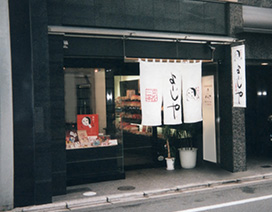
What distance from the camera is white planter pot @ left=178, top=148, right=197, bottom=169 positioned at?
1238cm

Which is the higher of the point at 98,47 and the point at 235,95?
the point at 98,47

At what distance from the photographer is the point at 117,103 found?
11367mm

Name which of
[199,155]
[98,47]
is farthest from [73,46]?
[199,155]

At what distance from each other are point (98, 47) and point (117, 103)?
2.21 m

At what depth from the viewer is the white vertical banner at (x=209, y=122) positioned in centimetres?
1243

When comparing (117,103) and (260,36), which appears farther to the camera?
(260,36)

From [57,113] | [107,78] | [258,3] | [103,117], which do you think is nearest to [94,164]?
[103,117]

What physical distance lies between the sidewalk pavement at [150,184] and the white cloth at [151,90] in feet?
6.24

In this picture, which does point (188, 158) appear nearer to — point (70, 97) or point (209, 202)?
point (209, 202)

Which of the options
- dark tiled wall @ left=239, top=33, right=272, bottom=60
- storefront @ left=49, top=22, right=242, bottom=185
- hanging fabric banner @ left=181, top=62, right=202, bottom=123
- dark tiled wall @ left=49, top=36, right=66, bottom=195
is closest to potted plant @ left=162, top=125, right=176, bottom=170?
storefront @ left=49, top=22, right=242, bottom=185

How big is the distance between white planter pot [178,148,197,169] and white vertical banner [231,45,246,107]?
2.51 meters

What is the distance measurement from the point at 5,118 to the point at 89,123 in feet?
10.9

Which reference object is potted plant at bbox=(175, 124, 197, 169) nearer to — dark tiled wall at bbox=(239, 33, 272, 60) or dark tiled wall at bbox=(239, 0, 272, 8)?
dark tiled wall at bbox=(239, 33, 272, 60)

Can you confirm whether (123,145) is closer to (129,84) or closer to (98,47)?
(129,84)
